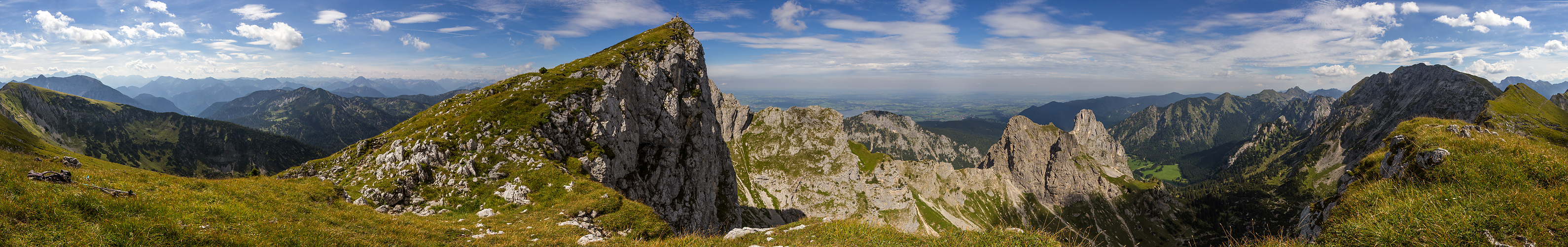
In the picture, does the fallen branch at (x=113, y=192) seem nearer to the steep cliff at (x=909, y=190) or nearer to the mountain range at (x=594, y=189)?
the mountain range at (x=594, y=189)

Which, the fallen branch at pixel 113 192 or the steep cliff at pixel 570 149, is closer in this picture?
the fallen branch at pixel 113 192

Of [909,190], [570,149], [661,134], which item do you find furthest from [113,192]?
[909,190]

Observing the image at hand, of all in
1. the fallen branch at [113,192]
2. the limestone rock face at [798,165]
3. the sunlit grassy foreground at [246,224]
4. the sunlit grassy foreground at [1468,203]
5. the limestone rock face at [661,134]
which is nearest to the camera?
the sunlit grassy foreground at [1468,203]

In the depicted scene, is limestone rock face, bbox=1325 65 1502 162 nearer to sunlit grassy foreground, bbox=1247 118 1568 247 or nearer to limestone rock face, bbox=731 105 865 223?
limestone rock face, bbox=731 105 865 223

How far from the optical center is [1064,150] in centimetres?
19700

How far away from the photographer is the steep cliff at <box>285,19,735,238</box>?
23188mm

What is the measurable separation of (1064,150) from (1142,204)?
116ft

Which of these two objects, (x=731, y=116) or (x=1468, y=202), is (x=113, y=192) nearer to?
(x=1468, y=202)

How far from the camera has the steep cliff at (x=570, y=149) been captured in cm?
2319

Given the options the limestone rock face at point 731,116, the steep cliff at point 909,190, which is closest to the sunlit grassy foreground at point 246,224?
the steep cliff at point 909,190

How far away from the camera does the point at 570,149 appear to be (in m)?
34.0

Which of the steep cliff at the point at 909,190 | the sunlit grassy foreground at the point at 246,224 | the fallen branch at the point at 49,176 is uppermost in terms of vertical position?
the fallen branch at the point at 49,176

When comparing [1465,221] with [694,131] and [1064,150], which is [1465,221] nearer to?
[694,131]

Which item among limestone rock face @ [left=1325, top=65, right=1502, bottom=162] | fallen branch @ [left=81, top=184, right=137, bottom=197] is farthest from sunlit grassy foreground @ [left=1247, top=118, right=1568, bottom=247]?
limestone rock face @ [left=1325, top=65, right=1502, bottom=162]
